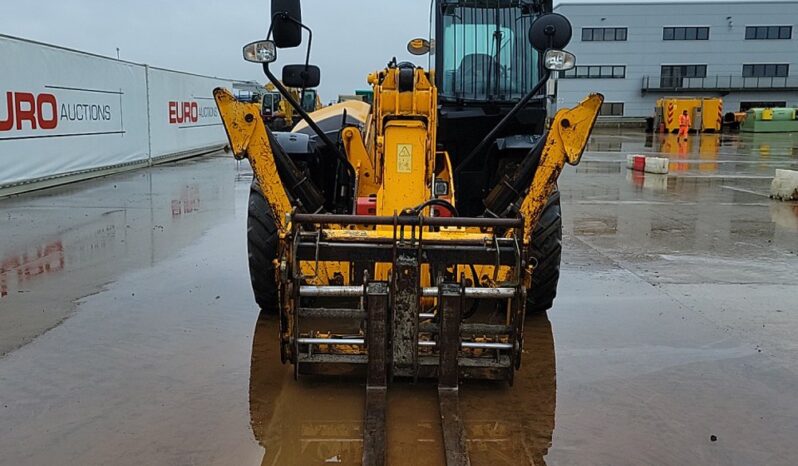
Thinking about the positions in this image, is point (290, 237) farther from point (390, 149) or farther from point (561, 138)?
point (561, 138)

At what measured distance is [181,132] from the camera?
67.4 ft

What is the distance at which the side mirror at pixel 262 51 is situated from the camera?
4242 millimetres

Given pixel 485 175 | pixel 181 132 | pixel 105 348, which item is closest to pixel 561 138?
pixel 485 175

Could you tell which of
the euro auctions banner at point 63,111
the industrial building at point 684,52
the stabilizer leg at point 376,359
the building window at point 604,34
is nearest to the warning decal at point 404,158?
the stabilizer leg at point 376,359

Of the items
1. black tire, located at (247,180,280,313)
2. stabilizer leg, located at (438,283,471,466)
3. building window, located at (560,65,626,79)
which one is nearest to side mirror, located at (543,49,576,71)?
stabilizer leg, located at (438,283,471,466)

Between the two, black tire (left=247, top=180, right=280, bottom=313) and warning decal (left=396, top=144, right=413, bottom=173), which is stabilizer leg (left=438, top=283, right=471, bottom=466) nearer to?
warning decal (left=396, top=144, right=413, bottom=173)

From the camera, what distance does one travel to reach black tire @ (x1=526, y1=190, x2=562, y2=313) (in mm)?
5258

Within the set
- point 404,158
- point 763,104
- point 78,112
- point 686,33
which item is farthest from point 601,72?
point 404,158

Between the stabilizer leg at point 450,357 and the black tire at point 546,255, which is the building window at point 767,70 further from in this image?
the stabilizer leg at point 450,357

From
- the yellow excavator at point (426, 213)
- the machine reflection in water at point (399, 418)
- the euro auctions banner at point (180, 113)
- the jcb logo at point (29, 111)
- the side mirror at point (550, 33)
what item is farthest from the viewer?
the euro auctions banner at point (180, 113)

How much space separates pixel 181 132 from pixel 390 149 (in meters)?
17.2

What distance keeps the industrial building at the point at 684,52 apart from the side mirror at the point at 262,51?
48839mm

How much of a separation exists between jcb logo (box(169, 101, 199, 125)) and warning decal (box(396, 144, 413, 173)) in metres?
16.4

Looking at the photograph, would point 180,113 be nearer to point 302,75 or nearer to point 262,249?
point 262,249
